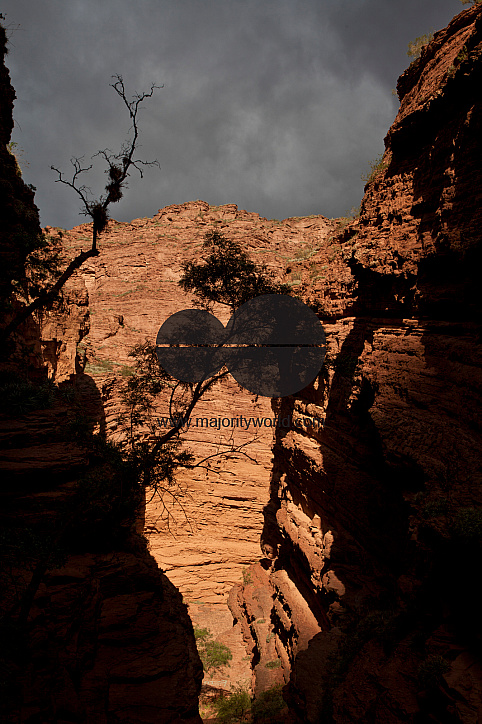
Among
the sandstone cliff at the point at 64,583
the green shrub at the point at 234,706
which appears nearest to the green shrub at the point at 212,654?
the green shrub at the point at 234,706

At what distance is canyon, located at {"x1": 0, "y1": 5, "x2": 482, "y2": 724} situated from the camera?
16.5ft

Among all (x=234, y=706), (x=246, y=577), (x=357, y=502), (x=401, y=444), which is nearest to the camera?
(x=401, y=444)

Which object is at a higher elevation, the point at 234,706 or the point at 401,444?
the point at 401,444

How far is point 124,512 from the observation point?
7.80 metres

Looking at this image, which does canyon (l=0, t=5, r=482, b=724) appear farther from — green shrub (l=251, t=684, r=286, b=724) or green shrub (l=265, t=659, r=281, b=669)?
green shrub (l=251, t=684, r=286, b=724)

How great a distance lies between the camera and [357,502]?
876 cm

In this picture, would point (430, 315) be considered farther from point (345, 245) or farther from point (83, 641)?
point (83, 641)

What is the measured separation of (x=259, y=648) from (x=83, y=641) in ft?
27.0

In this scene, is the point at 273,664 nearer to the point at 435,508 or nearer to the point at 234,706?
the point at 234,706
